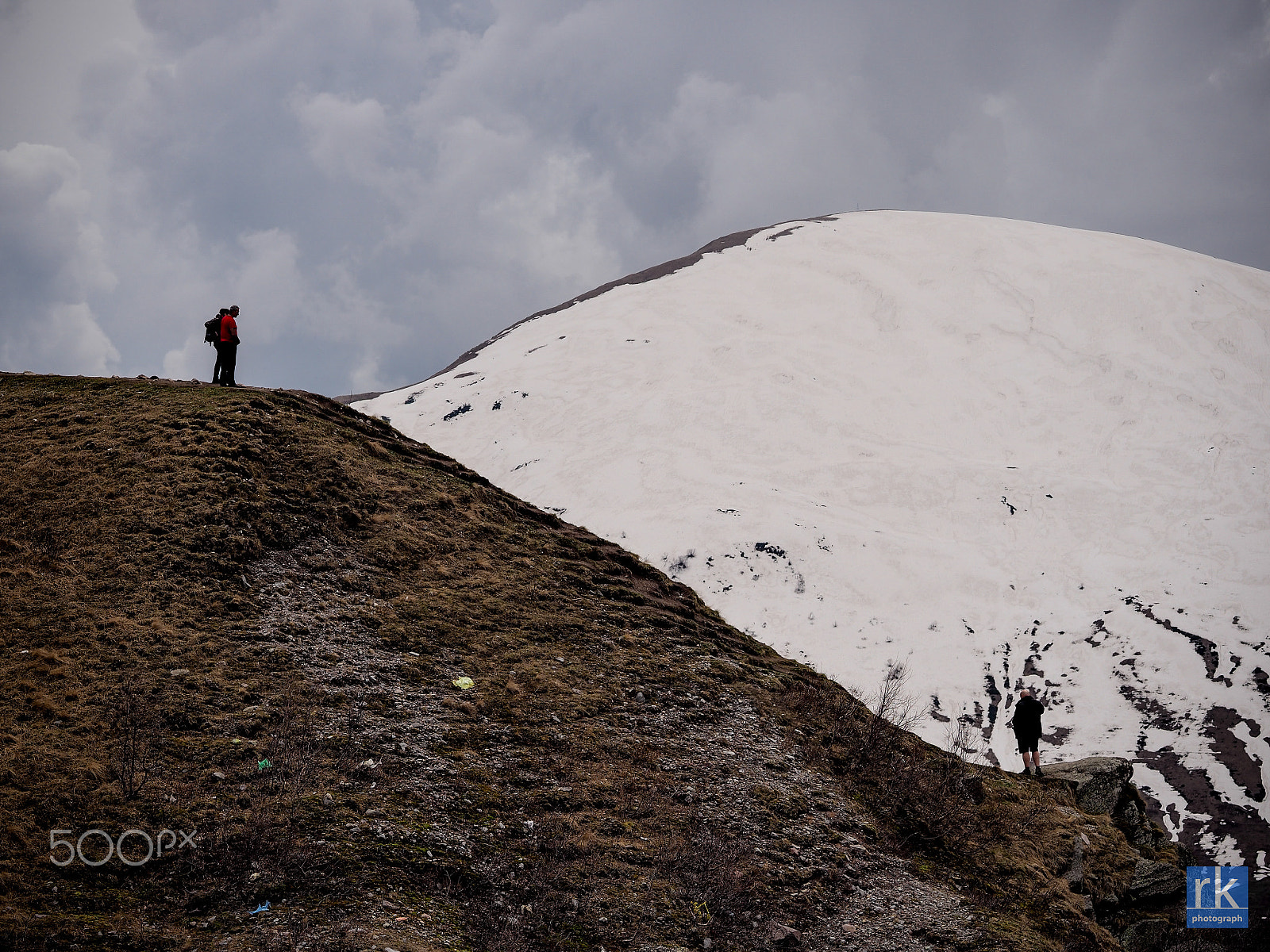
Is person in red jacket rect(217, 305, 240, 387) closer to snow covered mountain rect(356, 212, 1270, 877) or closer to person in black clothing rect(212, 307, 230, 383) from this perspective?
person in black clothing rect(212, 307, 230, 383)

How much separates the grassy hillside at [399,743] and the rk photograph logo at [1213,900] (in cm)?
54

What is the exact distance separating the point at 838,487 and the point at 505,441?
3029cm

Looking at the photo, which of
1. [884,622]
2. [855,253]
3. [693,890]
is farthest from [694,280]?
[693,890]

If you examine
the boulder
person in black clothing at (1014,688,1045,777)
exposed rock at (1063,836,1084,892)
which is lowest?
exposed rock at (1063,836,1084,892)

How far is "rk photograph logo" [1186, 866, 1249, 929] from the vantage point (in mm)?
19000

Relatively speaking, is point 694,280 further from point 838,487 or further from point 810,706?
point 810,706

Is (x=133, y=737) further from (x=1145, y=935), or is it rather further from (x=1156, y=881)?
(x=1156, y=881)

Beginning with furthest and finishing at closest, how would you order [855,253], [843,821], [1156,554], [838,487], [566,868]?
[855,253] < [838,487] < [1156,554] < [843,821] < [566,868]

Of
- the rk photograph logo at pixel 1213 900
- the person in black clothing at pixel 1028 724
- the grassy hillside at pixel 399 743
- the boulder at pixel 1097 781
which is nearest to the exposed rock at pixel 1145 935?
the grassy hillside at pixel 399 743

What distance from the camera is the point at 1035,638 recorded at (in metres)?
54.5

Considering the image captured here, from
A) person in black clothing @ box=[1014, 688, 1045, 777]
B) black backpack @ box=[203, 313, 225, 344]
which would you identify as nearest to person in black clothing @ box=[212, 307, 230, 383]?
black backpack @ box=[203, 313, 225, 344]

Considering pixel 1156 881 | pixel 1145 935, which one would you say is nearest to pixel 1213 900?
pixel 1156 881

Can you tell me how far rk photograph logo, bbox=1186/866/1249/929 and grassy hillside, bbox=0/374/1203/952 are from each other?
54 cm

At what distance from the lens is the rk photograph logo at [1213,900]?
748 inches
